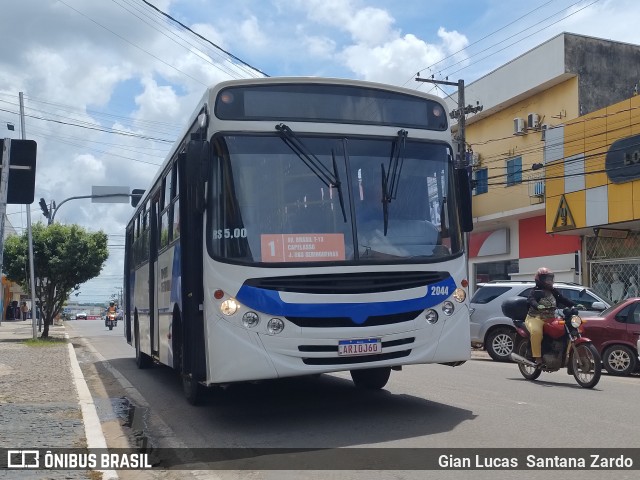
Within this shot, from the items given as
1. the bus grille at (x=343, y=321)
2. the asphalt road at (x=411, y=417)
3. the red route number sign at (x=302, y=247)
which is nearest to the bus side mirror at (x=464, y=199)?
the bus grille at (x=343, y=321)

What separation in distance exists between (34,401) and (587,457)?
7105mm

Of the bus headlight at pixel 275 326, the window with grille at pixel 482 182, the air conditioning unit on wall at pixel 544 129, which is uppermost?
the air conditioning unit on wall at pixel 544 129

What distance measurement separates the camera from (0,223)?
340 inches

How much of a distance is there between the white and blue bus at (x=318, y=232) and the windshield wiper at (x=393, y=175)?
14 mm

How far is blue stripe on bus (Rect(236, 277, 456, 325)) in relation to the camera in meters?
7.29

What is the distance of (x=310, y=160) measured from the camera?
7773 millimetres

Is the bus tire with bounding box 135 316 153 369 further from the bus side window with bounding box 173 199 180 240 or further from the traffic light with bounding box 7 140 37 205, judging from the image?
Answer: the traffic light with bounding box 7 140 37 205

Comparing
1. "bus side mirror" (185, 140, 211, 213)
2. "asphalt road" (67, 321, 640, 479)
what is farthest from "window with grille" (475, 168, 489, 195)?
"bus side mirror" (185, 140, 211, 213)

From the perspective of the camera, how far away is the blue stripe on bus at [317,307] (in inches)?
287

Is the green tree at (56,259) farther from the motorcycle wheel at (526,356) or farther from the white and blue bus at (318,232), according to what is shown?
the white and blue bus at (318,232)

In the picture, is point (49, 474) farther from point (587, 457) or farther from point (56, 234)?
point (56, 234)

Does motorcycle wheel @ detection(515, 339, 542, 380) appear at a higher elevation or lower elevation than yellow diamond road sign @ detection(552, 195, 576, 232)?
lower

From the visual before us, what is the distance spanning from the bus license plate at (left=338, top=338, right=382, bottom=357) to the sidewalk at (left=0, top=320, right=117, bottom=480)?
243 cm

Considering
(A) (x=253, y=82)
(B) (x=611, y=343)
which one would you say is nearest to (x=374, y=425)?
(A) (x=253, y=82)
